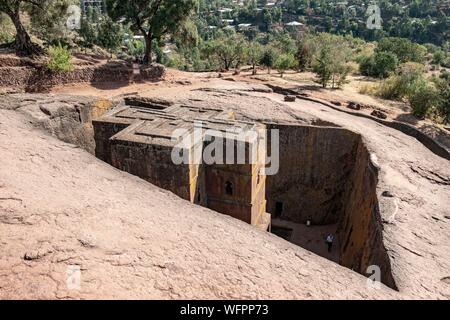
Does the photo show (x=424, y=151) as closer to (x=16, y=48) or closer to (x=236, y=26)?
(x=16, y=48)

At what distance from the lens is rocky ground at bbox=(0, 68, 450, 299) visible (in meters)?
4.52

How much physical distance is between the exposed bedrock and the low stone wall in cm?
1237

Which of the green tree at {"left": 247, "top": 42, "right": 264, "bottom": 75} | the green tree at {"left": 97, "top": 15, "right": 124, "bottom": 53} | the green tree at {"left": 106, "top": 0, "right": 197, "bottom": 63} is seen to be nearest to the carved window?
the green tree at {"left": 106, "top": 0, "right": 197, "bottom": 63}

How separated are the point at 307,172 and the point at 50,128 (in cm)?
986

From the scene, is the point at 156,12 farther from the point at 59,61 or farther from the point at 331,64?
the point at 331,64

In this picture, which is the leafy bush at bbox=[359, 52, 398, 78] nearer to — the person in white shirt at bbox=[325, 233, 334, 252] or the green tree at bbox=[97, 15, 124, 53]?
the person in white shirt at bbox=[325, 233, 334, 252]

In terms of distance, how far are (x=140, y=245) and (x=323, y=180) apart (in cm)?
1187

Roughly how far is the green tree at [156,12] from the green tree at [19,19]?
457cm

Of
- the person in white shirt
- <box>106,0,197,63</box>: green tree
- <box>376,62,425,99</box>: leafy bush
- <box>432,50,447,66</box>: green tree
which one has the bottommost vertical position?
the person in white shirt

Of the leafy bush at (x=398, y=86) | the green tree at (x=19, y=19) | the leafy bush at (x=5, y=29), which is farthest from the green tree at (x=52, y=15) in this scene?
the leafy bush at (x=398, y=86)

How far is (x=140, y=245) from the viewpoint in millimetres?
5109

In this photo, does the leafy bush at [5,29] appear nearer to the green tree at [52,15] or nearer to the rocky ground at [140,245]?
the green tree at [52,15]
